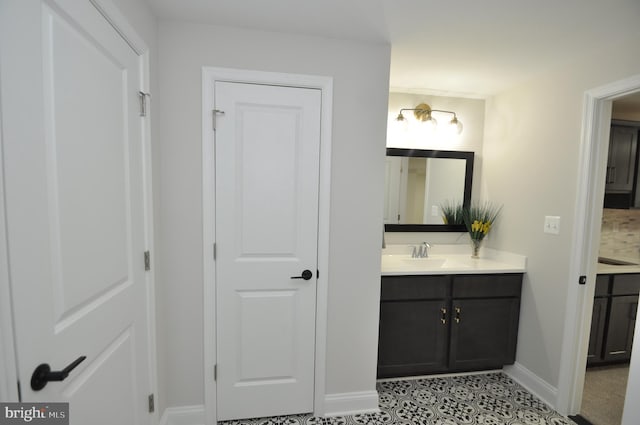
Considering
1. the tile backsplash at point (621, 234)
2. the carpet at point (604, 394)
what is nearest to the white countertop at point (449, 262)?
the carpet at point (604, 394)

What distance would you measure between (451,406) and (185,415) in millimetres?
1766

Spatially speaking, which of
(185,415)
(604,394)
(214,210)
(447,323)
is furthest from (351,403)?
(604,394)

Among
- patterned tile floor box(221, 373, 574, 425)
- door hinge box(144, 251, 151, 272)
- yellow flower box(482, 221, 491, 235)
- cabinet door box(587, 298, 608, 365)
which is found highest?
yellow flower box(482, 221, 491, 235)

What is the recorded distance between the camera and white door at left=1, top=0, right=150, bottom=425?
0.80m

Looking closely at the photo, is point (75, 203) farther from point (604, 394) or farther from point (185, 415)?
point (604, 394)

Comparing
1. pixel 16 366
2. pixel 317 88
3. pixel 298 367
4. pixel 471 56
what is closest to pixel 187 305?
pixel 298 367

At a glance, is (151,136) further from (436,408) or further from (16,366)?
(436,408)

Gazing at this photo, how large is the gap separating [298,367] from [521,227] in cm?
205

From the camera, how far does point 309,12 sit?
5.32 ft

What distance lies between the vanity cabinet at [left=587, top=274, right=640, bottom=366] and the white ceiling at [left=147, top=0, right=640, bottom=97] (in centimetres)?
185

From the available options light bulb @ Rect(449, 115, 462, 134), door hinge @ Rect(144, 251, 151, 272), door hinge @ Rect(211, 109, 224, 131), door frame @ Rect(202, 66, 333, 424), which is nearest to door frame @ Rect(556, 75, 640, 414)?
light bulb @ Rect(449, 115, 462, 134)

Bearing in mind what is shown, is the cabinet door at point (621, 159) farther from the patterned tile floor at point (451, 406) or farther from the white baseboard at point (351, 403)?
the white baseboard at point (351, 403)

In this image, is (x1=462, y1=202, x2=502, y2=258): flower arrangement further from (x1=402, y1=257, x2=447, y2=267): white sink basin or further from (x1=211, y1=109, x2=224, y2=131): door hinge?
(x1=211, y1=109, x2=224, y2=131): door hinge

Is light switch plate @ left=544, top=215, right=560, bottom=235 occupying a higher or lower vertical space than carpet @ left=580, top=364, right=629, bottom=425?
higher
